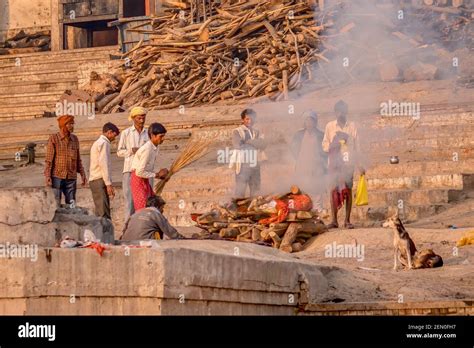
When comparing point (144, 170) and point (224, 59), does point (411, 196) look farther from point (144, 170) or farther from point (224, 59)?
point (224, 59)

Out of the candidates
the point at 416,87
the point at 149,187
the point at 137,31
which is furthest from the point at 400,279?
the point at 137,31

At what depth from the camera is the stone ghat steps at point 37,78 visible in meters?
32.3

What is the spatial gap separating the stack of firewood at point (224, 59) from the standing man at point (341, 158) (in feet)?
25.7

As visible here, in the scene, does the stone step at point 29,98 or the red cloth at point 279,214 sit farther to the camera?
the stone step at point 29,98

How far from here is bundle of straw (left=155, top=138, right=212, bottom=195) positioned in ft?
64.2

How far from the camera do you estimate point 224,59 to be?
29.6m

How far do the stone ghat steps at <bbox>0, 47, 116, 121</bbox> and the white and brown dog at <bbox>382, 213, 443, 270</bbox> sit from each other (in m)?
15.8

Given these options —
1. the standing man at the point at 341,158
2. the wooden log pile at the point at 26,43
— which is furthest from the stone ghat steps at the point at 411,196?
the wooden log pile at the point at 26,43

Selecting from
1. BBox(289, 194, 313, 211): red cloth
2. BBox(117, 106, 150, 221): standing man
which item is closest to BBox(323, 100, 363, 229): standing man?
BBox(289, 194, 313, 211): red cloth

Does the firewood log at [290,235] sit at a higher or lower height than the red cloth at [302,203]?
lower

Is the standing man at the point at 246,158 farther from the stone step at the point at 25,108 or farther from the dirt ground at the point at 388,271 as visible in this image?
the stone step at the point at 25,108

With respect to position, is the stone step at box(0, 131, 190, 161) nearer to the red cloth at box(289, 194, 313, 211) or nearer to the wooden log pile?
the red cloth at box(289, 194, 313, 211)

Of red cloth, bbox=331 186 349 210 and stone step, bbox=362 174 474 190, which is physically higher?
stone step, bbox=362 174 474 190
